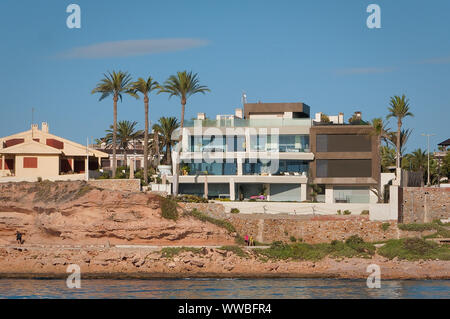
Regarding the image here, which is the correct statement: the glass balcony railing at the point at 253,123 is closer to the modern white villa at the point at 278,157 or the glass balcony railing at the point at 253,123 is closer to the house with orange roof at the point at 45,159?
the modern white villa at the point at 278,157

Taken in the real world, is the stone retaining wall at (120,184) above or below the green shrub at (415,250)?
above

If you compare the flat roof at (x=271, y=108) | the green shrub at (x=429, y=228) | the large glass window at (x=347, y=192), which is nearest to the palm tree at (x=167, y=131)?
the flat roof at (x=271, y=108)

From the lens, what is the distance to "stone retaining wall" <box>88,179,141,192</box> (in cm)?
6303

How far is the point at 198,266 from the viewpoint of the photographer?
53.7 m

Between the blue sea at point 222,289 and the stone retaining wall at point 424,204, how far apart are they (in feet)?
31.7

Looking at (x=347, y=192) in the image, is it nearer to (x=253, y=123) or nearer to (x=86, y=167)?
(x=253, y=123)

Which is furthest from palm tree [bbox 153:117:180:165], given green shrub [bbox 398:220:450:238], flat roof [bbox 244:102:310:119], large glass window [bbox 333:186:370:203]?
green shrub [bbox 398:220:450:238]

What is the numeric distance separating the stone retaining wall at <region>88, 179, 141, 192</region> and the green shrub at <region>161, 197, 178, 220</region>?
5588 mm

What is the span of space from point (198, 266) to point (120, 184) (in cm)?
1325

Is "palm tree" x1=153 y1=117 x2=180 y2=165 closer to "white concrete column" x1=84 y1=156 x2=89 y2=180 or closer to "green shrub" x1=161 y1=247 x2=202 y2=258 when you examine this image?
"white concrete column" x1=84 y1=156 x2=89 y2=180

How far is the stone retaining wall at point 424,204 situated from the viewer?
2383 inches

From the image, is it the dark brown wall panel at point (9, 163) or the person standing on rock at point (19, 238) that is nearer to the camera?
the person standing on rock at point (19, 238)

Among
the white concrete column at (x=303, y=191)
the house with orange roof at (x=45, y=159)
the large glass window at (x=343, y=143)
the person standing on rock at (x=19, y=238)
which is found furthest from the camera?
the large glass window at (x=343, y=143)
